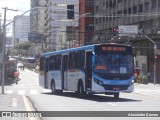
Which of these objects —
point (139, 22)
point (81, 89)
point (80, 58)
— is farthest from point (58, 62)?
point (139, 22)

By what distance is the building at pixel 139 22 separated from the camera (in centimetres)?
6875

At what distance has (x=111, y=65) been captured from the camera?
86.0 feet

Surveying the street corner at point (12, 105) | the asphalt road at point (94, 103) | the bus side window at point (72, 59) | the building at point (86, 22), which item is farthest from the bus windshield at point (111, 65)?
the building at point (86, 22)

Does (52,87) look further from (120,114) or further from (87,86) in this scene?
(120,114)

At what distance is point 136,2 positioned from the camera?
75.5 meters

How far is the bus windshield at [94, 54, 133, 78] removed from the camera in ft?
85.9

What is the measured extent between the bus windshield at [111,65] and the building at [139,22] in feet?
113

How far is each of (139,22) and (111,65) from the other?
49.3m

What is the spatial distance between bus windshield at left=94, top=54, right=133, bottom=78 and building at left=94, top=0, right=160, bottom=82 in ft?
113

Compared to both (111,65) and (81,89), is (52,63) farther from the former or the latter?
(111,65)

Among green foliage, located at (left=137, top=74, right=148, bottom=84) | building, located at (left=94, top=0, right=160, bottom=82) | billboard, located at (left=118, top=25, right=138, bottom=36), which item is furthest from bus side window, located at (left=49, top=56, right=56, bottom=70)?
billboard, located at (left=118, top=25, right=138, bottom=36)

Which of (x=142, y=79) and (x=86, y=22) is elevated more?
(x=86, y=22)

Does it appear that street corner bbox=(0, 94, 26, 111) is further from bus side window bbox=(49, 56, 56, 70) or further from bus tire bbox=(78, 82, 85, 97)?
bus side window bbox=(49, 56, 56, 70)

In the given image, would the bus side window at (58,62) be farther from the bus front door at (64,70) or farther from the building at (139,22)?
the building at (139,22)
